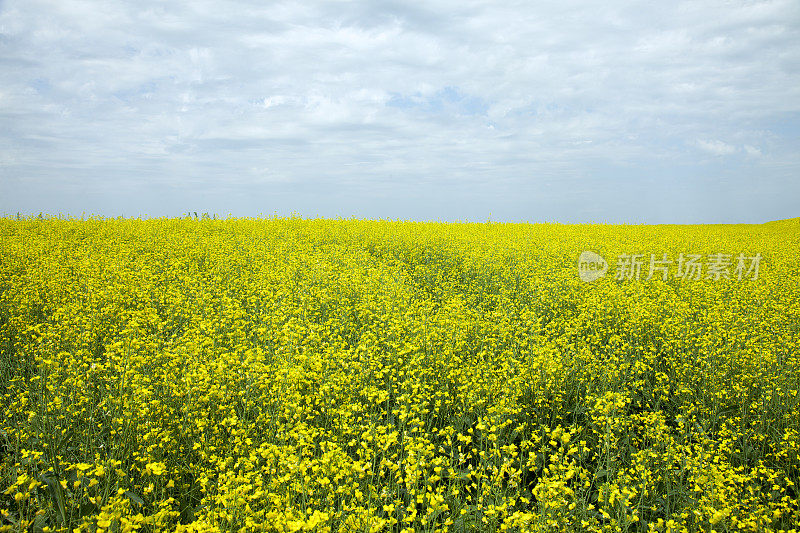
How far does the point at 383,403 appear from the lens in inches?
191

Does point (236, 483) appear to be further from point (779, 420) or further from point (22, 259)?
point (22, 259)

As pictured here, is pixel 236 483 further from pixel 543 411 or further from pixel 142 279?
pixel 142 279

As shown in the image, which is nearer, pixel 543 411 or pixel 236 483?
pixel 236 483

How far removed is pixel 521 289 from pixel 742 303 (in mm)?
3705

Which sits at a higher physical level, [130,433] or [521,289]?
[521,289]

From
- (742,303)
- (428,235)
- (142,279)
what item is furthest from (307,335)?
(428,235)

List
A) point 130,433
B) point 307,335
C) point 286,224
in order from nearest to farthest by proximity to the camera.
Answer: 1. point 130,433
2. point 307,335
3. point 286,224

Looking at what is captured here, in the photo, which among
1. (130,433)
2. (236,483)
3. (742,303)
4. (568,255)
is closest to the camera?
(236,483)

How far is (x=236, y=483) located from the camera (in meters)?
2.73

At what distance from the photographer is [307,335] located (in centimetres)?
556

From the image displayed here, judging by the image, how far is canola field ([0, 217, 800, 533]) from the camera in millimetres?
2938

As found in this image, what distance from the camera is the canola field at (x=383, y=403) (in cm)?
294

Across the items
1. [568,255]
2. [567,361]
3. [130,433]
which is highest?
[568,255]

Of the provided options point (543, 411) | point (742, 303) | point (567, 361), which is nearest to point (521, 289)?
point (742, 303)
